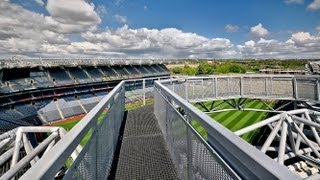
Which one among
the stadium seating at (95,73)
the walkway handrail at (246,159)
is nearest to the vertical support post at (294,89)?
the walkway handrail at (246,159)

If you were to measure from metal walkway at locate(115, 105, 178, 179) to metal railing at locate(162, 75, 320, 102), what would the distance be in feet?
21.1

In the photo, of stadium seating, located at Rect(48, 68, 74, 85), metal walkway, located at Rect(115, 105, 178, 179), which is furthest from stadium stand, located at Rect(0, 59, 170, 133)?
metal walkway, located at Rect(115, 105, 178, 179)

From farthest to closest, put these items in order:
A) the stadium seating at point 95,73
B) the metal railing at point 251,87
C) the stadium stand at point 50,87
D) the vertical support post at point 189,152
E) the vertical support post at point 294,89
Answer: the stadium seating at point 95,73 < the stadium stand at point 50,87 < the vertical support post at point 294,89 < the metal railing at point 251,87 < the vertical support post at point 189,152

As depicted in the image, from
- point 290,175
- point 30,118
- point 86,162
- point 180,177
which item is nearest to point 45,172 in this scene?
point 290,175

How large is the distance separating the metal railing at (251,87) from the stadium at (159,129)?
0.05 m

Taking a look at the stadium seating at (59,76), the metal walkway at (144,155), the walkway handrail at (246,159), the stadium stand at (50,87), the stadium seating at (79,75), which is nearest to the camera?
the walkway handrail at (246,159)

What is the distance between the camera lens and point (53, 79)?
1837 inches

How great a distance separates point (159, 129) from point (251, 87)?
10.5 metres

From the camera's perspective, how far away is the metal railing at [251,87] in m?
13.5

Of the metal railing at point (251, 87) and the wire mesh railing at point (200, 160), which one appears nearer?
the wire mesh railing at point (200, 160)

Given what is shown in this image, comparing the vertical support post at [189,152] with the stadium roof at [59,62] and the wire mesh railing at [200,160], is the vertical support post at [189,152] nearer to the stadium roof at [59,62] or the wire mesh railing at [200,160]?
the wire mesh railing at [200,160]

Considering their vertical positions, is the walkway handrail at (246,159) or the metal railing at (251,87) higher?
the walkway handrail at (246,159)

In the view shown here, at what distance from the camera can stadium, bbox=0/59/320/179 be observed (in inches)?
65.6

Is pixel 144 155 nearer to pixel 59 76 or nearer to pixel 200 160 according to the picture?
pixel 200 160
